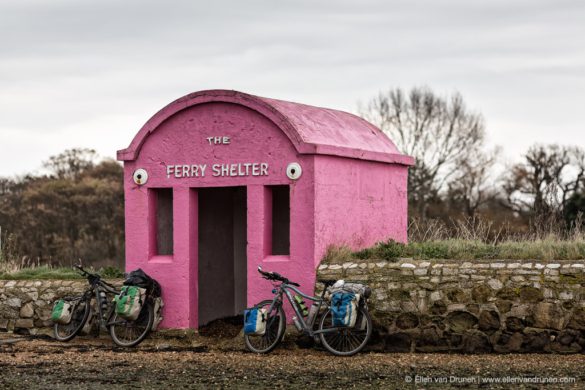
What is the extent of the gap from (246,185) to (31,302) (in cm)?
414

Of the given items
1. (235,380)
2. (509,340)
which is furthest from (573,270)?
(235,380)

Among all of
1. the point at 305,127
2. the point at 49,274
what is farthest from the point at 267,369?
the point at 49,274

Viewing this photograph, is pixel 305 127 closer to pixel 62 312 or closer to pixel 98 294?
pixel 98 294

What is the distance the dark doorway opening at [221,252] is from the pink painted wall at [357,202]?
231 cm

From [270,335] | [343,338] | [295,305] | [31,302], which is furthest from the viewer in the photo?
[31,302]

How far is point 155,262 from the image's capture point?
16.7m

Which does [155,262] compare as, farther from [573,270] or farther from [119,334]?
[573,270]

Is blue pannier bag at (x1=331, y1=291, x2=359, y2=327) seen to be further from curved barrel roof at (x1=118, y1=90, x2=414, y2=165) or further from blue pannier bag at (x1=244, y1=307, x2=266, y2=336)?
curved barrel roof at (x1=118, y1=90, x2=414, y2=165)

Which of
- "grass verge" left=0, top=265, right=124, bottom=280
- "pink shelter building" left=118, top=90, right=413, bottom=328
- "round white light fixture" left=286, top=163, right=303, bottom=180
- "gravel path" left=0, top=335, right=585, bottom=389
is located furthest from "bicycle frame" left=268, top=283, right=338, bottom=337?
"grass verge" left=0, top=265, right=124, bottom=280

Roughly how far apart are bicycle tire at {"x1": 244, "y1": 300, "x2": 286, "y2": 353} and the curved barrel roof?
234 cm

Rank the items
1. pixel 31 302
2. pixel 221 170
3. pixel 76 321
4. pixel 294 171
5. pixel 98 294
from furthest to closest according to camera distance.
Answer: pixel 31 302 < pixel 76 321 < pixel 98 294 < pixel 221 170 < pixel 294 171

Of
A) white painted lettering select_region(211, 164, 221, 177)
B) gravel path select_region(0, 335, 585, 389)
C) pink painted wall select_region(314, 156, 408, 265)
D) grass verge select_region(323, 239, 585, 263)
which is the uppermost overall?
white painted lettering select_region(211, 164, 221, 177)

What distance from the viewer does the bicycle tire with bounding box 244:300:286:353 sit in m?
15.1

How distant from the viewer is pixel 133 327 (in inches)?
647
